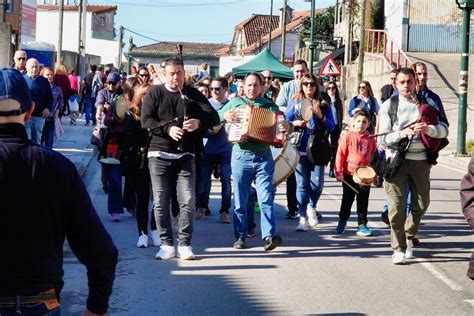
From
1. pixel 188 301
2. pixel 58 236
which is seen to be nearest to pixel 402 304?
pixel 188 301

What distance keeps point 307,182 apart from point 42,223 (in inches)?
318

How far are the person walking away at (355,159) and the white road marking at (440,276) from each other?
168 centimetres

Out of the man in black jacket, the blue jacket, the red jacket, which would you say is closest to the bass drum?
the blue jacket

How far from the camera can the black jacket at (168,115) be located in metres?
9.16

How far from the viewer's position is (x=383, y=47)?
127ft

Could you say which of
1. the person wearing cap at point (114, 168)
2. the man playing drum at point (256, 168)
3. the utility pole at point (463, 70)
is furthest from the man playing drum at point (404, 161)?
the utility pole at point (463, 70)

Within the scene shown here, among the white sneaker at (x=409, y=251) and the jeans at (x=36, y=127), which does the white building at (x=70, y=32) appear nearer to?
the jeans at (x=36, y=127)

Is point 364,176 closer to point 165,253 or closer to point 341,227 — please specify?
point 341,227

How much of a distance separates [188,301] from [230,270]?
1382 mm

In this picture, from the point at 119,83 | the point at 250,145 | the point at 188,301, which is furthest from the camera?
the point at 119,83

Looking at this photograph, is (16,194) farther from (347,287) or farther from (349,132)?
(349,132)

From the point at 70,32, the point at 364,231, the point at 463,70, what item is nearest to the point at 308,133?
the point at 364,231

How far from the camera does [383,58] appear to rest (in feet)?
119

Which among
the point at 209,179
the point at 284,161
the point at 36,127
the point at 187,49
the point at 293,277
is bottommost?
the point at 293,277
